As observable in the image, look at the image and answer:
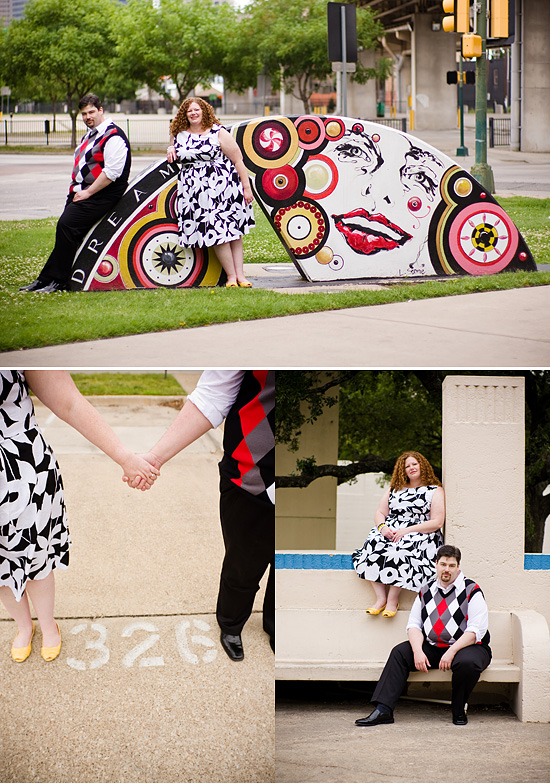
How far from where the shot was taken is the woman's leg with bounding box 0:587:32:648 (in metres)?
3.18

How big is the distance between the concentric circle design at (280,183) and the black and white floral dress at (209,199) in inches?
5.6

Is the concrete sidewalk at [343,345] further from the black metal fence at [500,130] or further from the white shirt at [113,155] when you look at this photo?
the white shirt at [113,155]

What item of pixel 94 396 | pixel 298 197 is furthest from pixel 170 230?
pixel 94 396

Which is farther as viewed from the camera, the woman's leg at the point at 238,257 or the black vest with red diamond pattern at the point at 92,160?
the woman's leg at the point at 238,257

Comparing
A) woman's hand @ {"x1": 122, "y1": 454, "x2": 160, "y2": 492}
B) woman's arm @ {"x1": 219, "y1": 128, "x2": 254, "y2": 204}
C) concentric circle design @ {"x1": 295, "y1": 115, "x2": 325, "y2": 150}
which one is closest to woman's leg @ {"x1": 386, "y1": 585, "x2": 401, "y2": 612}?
woman's hand @ {"x1": 122, "y1": 454, "x2": 160, "y2": 492}

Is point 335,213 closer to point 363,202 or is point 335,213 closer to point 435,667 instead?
point 363,202

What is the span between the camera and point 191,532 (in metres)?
3.37

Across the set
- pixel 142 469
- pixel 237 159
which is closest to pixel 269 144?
pixel 237 159

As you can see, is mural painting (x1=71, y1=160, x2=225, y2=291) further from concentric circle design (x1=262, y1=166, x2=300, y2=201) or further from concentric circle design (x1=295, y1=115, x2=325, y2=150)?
concentric circle design (x1=295, y1=115, x2=325, y2=150)

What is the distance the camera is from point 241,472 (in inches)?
132

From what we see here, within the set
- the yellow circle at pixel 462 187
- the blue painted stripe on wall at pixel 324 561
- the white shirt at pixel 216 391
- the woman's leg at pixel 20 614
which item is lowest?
the woman's leg at pixel 20 614

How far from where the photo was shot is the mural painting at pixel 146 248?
354cm

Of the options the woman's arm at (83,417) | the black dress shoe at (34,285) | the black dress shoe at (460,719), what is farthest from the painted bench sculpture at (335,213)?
the black dress shoe at (460,719)

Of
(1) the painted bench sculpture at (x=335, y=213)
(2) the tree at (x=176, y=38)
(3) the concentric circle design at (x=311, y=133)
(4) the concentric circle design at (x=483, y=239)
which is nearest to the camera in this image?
(2) the tree at (x=176, y=38)
